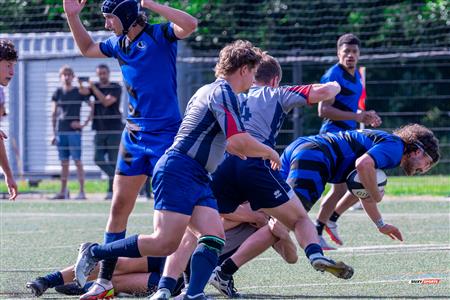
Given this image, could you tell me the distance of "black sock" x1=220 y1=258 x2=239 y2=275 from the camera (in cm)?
738

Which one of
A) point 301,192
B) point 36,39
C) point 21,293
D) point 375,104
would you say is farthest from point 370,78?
point 21,293

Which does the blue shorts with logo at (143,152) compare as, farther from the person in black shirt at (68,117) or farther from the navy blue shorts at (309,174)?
the person in black shirt at (68,117)

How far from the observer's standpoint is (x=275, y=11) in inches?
1025

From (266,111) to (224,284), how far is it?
4.04 ft

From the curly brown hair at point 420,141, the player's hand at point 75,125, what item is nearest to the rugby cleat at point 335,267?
the curly brown hair at point 420,141

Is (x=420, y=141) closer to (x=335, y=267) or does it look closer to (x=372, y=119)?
(x=335, y=267)

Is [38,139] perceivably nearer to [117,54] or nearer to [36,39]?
[36,39]

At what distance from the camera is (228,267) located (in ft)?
24.3

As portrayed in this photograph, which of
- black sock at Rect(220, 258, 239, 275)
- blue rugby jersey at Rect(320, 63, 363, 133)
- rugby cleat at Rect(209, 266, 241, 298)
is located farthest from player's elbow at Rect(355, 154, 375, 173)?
blue rugby jersey at Rect(320, 63, 363, 133)

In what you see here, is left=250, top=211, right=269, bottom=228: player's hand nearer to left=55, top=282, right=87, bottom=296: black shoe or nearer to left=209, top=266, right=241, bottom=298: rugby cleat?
left=209, top=266, right=241, bottom=298: rugby cleat

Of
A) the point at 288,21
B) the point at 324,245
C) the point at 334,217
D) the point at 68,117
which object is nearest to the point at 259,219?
the point at 324,245

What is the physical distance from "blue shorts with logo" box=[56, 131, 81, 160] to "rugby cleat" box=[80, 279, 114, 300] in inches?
425

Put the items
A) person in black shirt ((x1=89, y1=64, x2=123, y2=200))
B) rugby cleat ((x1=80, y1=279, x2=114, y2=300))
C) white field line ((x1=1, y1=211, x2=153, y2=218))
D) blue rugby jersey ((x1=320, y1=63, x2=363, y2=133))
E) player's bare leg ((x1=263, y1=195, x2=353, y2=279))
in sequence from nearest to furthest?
player's bare leg ((x1=263, y1=195, x2=353, y2=279)) < rugby cleat ((x1=80, y1=279, x2=114, y2=300)) < blue rugby jersey ((x1=320, y1=63, x2=363, y2=133)) < white field line ((x1=1, y1=211, x2=153, y2=218)) < person in black shirt ((x1=89, y1=64, x2=123, y2=200))

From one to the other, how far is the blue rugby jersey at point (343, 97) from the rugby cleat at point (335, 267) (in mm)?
4710
